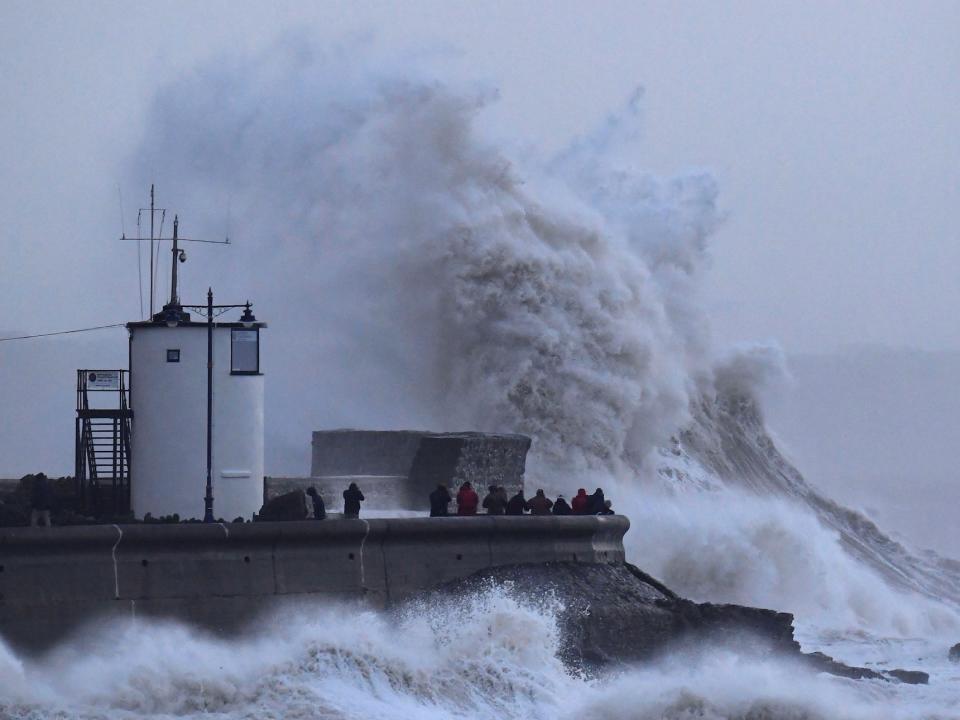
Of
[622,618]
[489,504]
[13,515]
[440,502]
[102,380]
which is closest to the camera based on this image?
[13,515]

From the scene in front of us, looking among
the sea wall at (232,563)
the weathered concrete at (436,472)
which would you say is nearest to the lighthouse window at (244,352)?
the weathered concrete at (436,472)

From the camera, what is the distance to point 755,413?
31.3 meters

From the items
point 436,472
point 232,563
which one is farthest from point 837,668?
point 232,563

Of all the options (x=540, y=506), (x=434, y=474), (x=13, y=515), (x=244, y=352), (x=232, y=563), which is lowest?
(x=232, y=563)

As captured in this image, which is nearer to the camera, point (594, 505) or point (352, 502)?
point (352, 502)

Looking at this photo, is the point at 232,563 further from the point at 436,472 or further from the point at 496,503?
the point at 436,472

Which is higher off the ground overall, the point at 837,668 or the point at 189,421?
the point at 189,421

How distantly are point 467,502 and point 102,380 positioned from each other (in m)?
3.56

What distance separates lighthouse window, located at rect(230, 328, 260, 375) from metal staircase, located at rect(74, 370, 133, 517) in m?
1.14

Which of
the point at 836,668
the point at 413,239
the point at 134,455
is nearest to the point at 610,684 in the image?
the point at 836,668

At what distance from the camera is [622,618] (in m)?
16.6

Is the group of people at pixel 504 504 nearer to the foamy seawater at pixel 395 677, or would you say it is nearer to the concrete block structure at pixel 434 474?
the concrete block structure at pixel 434 474

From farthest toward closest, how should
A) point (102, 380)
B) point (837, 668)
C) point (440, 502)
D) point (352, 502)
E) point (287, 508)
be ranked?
1. point (837, 668)
2. point (102, 380)
3. point (440, 502)
4. point (352, 502)
5. point (287, 508)

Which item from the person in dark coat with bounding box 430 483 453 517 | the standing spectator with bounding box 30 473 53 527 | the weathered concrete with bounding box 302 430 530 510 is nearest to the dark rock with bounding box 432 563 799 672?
the person in dark coat with bounding box 430 483 453 517
